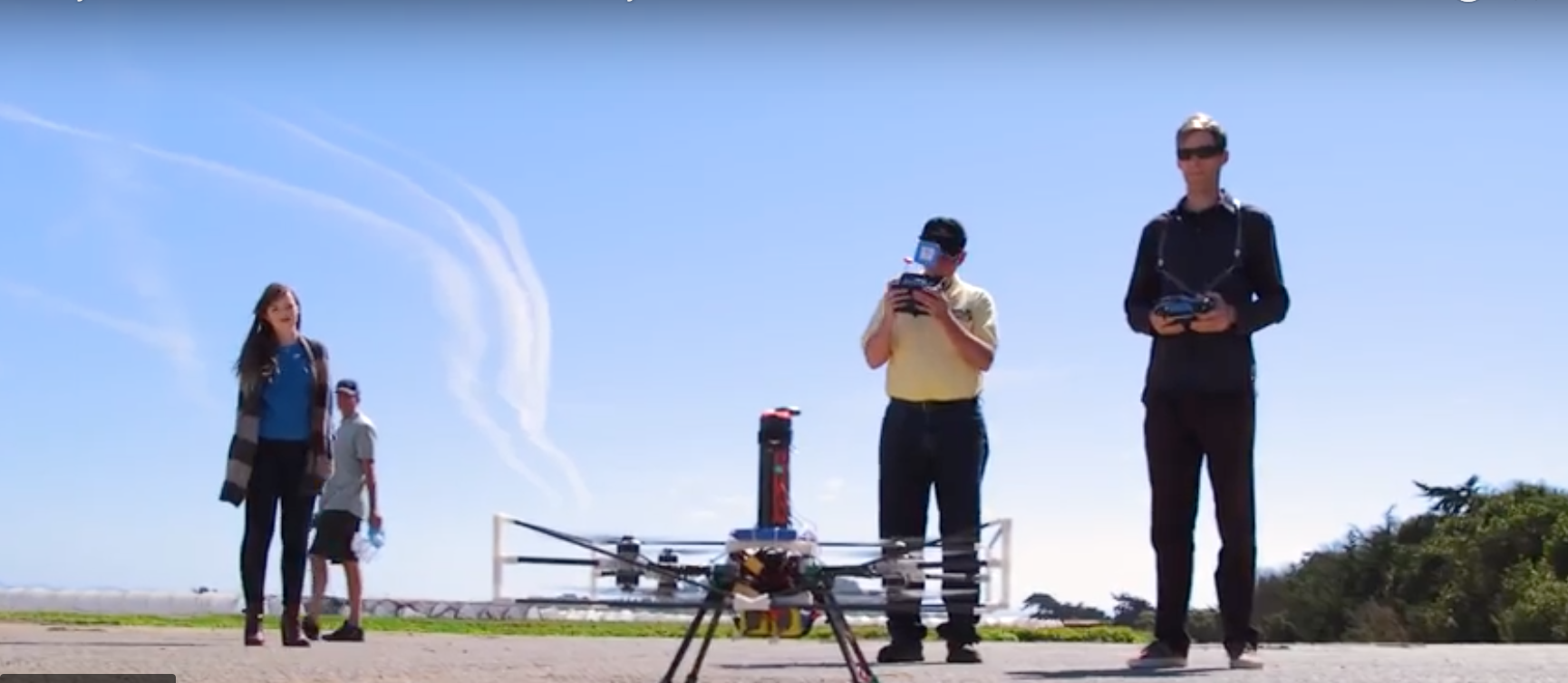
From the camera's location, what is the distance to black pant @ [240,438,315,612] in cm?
902

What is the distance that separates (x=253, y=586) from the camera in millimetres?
9062

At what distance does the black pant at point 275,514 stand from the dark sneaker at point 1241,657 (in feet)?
14.6

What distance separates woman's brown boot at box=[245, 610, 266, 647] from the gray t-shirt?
2.00 meters

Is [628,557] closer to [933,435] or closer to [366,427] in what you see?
[933,435]

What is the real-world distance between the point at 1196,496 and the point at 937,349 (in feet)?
3.76

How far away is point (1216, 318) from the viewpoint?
262 inches

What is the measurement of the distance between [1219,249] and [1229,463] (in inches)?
30.2

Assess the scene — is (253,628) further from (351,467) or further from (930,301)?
(930,301)

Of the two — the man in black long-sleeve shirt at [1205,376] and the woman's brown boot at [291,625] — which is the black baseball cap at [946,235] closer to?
the man in black long-sleeve shirt at [1205,376]

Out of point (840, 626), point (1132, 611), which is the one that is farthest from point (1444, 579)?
point (840, 626)

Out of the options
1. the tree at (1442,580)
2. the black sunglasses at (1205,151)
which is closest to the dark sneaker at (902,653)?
the black sunglasses at (1205,151)

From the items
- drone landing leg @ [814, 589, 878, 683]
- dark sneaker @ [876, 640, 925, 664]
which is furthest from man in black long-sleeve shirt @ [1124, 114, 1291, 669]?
drone landing leg @ [814, 589, 878, 683]

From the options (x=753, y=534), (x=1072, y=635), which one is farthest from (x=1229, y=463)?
(x=1072, y=635)

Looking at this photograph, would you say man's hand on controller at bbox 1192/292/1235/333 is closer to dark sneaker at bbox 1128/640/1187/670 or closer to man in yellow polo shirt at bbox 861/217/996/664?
man in yellow polo shirt at bbox 861/217/996/664
